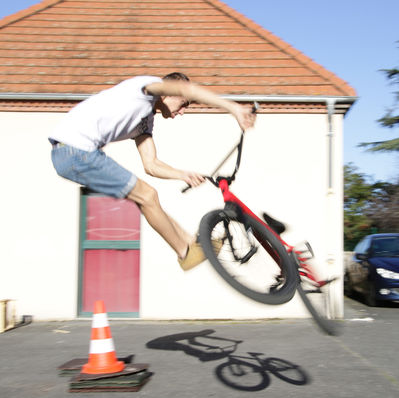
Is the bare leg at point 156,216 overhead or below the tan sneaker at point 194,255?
overhead

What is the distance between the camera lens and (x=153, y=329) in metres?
8.32

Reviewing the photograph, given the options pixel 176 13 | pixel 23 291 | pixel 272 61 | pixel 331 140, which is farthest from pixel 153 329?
pixel 176 13

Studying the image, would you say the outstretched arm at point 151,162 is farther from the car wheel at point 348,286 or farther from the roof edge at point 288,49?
the car wheel at point 348,286

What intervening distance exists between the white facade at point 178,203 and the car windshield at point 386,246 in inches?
82.1

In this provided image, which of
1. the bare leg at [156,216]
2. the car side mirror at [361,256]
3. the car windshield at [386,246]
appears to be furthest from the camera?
the car side mirror at [361,256]

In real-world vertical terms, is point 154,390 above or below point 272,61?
below

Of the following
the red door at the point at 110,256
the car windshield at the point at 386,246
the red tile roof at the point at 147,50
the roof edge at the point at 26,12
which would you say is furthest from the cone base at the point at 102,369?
the roof edge at the point at 26,12

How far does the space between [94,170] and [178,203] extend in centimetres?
531

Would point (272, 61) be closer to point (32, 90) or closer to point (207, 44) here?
point (207, 44)

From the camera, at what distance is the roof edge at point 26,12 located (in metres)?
10.7

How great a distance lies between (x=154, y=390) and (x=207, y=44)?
7059mm

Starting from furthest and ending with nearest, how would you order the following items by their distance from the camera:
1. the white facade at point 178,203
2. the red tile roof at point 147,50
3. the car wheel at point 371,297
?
the car wheel at point 371,297 → the red tile roof at point 147,50 → the white facade at point 178,203

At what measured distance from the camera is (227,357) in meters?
6.41

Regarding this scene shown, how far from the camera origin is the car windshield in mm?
10633
